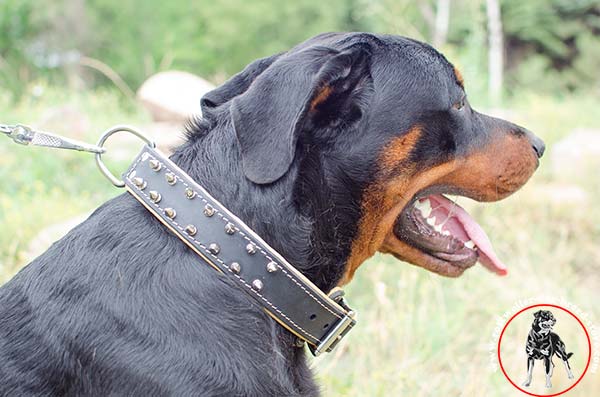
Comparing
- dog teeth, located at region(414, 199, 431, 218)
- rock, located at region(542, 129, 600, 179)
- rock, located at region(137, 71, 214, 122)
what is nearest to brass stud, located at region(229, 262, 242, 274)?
dog teeth, located at region(414, 199, 431, 218)

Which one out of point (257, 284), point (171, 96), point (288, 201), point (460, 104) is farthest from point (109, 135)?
point (171, 96)

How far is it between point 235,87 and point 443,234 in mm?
1037

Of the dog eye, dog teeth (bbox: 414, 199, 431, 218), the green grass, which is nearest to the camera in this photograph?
the dog eye

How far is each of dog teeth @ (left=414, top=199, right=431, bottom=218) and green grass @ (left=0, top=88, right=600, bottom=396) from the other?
2.59ft

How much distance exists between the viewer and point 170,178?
7.92 feet

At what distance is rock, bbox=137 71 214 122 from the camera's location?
8.87 metres

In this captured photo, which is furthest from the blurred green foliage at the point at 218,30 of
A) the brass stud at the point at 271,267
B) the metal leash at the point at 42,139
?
the brass stud at the point at 271,267

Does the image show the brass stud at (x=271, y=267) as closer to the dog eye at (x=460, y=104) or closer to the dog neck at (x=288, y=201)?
the dog neck at (x=288, y=201)

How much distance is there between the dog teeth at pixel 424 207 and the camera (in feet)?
10.3

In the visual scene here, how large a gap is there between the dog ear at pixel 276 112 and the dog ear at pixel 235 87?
40cm

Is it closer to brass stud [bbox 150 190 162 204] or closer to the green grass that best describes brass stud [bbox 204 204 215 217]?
brass stud [bbox 150 190 162 204]

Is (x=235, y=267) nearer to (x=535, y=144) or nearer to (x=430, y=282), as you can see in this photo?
(x=535, y=144)

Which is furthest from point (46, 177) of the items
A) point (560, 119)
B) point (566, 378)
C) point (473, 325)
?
point (560, 119)

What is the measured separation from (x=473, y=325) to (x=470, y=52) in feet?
16.7
